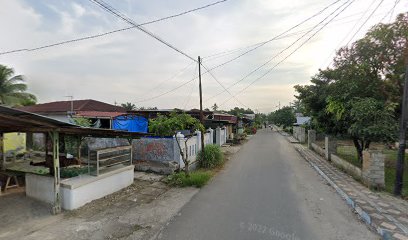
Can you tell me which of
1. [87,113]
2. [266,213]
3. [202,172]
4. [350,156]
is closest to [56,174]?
[266,213]

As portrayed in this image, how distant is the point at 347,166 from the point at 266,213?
6.92 m

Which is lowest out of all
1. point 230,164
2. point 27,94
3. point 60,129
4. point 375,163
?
point 230,164

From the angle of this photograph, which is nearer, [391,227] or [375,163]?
[391,227]

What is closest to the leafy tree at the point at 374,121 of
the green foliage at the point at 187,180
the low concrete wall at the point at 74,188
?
the green foliage at the point at 187,180

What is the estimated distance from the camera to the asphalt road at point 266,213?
213 inches

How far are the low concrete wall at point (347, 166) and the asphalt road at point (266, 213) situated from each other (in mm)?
1389

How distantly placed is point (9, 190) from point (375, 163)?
12.5m

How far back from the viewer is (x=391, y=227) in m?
5.56

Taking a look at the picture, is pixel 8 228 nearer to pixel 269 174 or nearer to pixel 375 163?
pixel 269 174

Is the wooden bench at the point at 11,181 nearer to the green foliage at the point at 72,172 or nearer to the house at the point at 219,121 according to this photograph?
the green foliage at the point at 72,172

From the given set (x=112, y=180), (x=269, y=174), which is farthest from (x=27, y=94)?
(x=269, y=174)

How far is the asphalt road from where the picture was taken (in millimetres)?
5422

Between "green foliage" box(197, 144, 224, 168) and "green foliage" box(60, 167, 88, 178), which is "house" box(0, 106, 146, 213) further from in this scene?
"green foliage" box(197, 144, 224, 168)

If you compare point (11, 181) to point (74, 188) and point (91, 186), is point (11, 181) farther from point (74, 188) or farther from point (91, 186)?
point (74, 188)
